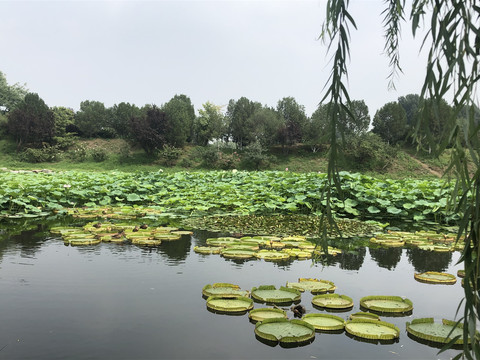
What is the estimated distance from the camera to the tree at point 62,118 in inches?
1026

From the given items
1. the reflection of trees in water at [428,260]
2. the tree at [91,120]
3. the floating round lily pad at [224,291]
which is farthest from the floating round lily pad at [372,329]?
the tree at [91,120]

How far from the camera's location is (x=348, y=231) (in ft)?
15.4

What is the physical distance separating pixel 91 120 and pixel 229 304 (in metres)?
28.0

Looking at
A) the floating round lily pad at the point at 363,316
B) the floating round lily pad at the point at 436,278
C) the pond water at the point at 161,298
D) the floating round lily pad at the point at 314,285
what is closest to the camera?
the pond water at the point at 161,298

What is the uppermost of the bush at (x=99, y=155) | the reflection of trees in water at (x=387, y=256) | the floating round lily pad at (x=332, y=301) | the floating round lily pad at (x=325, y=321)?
the bush at (x=99, y=155)

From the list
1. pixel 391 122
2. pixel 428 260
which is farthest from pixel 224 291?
pixel 391 122

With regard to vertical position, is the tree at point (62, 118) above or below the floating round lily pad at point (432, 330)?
above

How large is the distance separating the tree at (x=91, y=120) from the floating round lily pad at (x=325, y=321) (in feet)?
91.8

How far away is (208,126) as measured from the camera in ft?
91.5

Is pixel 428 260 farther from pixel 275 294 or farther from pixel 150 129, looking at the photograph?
pixel 150 129

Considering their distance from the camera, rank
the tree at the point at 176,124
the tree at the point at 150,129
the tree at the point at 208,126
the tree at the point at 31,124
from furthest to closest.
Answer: the tree at the point at 208,126 → the tree at the point at 176,124 → the tree at the point at 31,124 → the tree at the point at 150,129

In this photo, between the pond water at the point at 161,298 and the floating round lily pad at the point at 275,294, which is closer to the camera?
the pond water at the point at 161,298

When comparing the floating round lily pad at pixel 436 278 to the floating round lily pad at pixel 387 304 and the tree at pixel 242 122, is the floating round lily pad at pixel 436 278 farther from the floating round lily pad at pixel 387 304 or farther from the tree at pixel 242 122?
the tree at pixel 242 122

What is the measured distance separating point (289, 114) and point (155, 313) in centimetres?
2446
